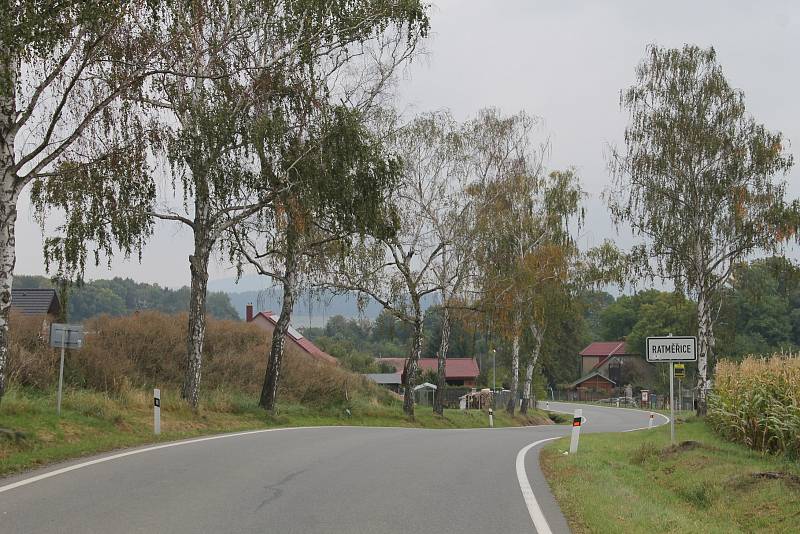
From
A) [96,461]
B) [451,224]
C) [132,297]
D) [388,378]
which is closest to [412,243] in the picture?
[451,224]

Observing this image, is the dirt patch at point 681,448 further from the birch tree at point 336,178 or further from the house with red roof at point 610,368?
the house with red roof at point 610,368

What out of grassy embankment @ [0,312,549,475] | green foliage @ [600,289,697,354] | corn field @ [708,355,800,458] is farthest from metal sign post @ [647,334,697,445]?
green foliage @ [600,289,697,354]

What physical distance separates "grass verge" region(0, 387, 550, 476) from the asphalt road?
0.97 m

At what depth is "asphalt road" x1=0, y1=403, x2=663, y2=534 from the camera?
7734 millimetres

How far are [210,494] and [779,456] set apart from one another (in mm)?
10657

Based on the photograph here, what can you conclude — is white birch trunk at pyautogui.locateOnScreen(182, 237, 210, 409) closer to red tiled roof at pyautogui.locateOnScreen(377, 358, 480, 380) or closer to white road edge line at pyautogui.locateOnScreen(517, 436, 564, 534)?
white road edge line at pyautogui.locateOnScreen(517, 436, 564, 534)

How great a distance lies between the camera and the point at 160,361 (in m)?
27.5

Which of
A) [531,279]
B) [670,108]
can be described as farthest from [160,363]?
[670,108]

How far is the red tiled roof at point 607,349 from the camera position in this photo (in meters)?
113

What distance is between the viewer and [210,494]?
30.3ft

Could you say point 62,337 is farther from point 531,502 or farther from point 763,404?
point 763,404

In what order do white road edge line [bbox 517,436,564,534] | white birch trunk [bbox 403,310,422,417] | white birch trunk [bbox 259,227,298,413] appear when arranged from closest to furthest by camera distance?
white road edge line [bbox 517,436,564,534]
white birch trunk [bbox 259,227,298,413]
white birch trunk [bbox 403,310,422,417]

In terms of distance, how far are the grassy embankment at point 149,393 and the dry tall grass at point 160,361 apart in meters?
0.04

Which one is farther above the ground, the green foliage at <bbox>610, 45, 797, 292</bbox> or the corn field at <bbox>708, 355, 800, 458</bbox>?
the green foliage at <bbox>610, 45, 797, 292</bbox>
